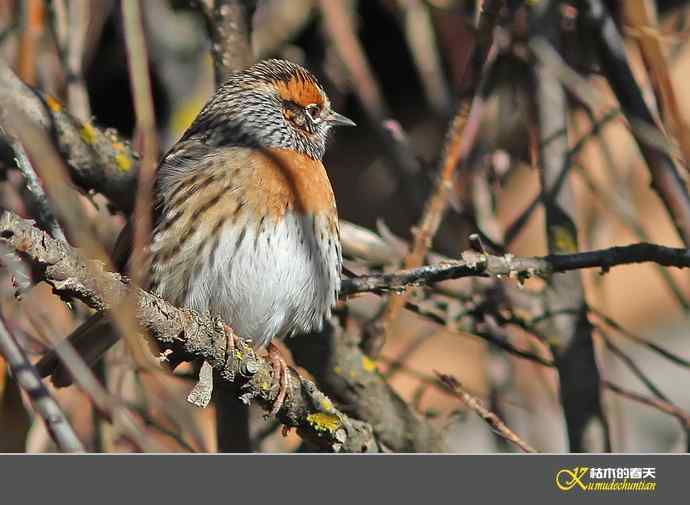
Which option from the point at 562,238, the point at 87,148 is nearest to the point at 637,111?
the point at 562,238

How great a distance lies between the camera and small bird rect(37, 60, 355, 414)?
361cm

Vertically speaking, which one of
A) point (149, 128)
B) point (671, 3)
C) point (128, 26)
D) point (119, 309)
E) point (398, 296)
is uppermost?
point (671, 3)

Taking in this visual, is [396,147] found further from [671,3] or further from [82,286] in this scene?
[671,3]

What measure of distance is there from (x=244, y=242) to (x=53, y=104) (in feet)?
3.02

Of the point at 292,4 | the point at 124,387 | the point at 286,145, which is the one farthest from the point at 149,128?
the point at 292,4

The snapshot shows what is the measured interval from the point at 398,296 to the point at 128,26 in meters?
1.52

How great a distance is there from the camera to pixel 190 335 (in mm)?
2773

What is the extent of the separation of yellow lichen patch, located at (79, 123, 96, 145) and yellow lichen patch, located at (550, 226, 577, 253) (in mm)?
1789

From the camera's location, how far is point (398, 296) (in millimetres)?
3676

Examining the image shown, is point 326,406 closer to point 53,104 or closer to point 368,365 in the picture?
point 368,365
